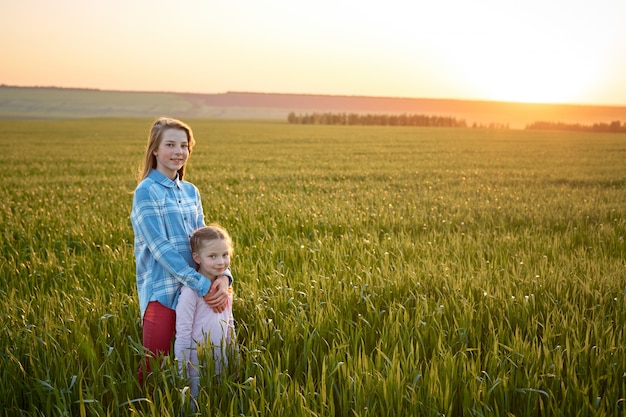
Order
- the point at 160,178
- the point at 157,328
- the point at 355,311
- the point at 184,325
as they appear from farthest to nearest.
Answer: the point at 355,311
the point at 160,178
the point at 157,328
the point at 184,325

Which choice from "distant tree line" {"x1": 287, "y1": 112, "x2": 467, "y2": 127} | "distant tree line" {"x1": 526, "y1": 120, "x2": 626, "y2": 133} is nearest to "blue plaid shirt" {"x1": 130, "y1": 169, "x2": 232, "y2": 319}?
"distant tree line" {"x1": 526, "y1": 120, "x2": 626, "y2": 133}

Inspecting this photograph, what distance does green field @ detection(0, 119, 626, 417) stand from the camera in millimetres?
3191

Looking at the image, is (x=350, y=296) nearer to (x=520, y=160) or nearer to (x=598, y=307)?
(x=598, y=307)

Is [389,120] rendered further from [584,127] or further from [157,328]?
[157,328]

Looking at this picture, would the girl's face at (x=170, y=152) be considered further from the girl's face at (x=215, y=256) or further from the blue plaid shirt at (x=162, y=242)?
the girl's face at (x=215, y=256)

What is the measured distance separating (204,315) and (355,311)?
1582mm

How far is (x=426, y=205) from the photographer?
451 inches

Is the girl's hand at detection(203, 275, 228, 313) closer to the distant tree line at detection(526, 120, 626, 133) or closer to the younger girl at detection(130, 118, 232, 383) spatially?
the younger girl at detection(130, 118, 232, 383)

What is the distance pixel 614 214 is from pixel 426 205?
3.73 metres

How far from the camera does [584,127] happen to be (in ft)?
251

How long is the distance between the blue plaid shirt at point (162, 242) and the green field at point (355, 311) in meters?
0.46

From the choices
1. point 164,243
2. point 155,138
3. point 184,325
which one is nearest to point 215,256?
point 164,243

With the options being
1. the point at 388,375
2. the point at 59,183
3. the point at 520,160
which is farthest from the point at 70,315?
the point at 520,160

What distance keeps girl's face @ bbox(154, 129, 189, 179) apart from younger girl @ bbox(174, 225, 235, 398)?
56cm
